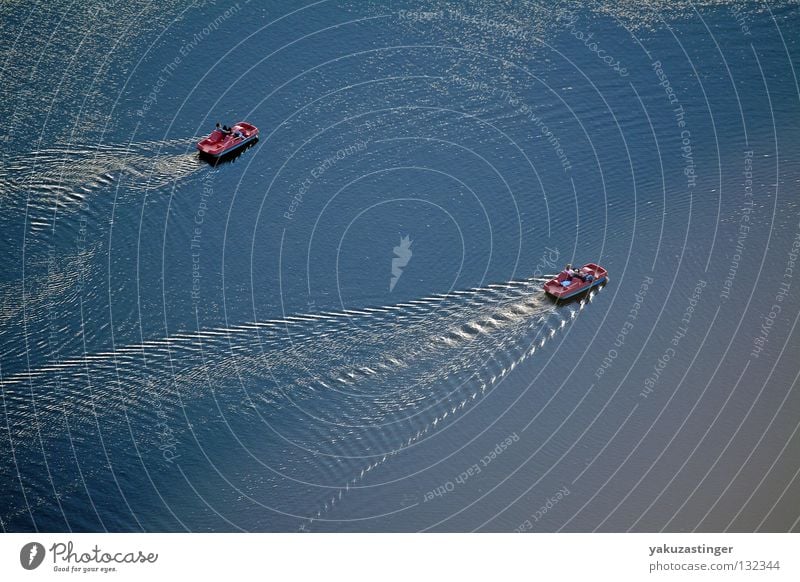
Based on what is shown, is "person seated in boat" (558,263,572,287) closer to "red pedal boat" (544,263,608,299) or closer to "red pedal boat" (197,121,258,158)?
"red pedal boat" (544,263,608,299)

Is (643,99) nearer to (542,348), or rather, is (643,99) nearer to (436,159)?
(436,159)

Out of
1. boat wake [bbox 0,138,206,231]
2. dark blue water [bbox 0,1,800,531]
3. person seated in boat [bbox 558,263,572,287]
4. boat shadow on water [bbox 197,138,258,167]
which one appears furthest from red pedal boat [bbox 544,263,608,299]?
boat wake [bbox 0,138,206,231]

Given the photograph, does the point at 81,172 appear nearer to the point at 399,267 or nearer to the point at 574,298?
the point at 399,267

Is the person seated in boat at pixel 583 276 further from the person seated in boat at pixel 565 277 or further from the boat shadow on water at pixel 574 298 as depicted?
the boat shadow on water at pixel 574 298

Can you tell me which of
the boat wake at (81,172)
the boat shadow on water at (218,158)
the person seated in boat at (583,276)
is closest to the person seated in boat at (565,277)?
the person seated in boat at (583,276)

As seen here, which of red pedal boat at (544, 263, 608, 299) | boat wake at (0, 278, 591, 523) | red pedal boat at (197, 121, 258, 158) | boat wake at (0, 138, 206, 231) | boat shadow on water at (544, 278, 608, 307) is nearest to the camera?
boat wake at (0, 278, 591, 523)

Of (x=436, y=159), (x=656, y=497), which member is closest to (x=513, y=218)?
(x=436, y=159)

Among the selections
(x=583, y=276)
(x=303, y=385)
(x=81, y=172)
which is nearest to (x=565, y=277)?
(x=583, y=276)
